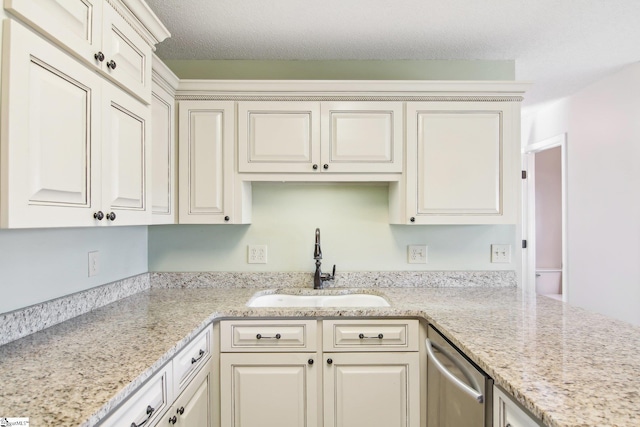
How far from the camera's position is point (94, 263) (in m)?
1.64

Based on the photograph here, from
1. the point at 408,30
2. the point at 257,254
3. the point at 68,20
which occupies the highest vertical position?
the point at 408,30

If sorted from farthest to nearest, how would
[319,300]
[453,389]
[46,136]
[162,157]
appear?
[319,300], [162,157], [453,389], [46,136]

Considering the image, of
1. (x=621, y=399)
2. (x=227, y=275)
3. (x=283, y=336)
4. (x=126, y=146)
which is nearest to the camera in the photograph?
(x=621, y=399)

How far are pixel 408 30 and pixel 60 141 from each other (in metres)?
1.77

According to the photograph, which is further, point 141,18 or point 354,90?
point 354,90

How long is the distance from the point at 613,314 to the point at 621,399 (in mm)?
2410

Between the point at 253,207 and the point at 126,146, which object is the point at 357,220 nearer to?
the point at 253,207

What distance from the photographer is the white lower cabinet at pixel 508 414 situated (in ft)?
2.84

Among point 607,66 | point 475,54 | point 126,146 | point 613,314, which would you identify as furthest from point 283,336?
point 607,66

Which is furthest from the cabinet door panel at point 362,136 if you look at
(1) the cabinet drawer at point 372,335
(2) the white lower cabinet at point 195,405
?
(2) the white lower cabinet at point 195,405

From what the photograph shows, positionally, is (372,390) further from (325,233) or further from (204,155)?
(204,155)

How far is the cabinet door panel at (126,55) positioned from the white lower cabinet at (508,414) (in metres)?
1.64

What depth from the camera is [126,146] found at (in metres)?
1.33

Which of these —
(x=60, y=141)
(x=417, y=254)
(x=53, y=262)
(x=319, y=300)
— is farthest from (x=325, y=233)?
(x=60, y=141)
